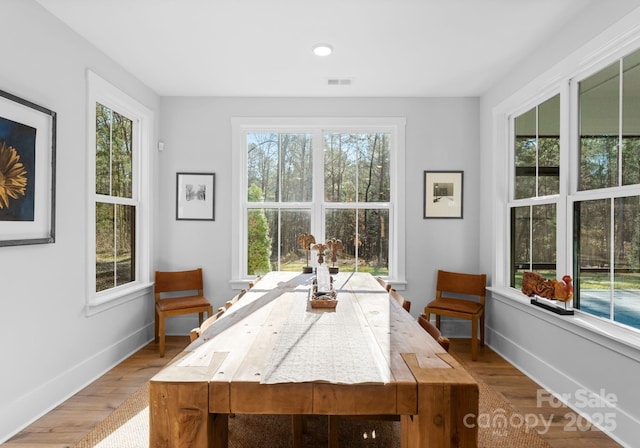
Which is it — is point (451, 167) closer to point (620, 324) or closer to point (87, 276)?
point (620, 324)

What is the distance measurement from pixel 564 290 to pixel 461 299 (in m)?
1.43

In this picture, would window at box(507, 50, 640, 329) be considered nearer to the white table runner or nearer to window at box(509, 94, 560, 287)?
window at box(509, 94, 560, 287)

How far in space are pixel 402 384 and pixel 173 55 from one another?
3115 millimetres

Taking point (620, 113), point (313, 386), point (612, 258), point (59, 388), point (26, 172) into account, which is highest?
point (620, 113)

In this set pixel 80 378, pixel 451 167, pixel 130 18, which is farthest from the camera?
pixel 451 167

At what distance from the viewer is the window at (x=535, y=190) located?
9.65 feet

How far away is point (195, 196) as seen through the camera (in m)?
4.09

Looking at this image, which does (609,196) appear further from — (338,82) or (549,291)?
(338,82)

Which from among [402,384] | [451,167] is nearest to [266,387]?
[402,384]

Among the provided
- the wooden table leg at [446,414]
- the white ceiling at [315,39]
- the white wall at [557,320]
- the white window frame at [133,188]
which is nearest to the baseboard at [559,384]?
the white wall at [557,320]

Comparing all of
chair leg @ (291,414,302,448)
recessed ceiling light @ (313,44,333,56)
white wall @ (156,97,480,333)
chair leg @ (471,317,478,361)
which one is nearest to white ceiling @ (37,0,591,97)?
recessed ceiling light @ (313,44,333,56)

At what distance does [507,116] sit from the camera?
3637 millimetres

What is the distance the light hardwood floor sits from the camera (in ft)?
7.02

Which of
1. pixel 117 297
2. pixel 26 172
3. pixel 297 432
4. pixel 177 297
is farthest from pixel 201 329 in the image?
pixel 177 297
